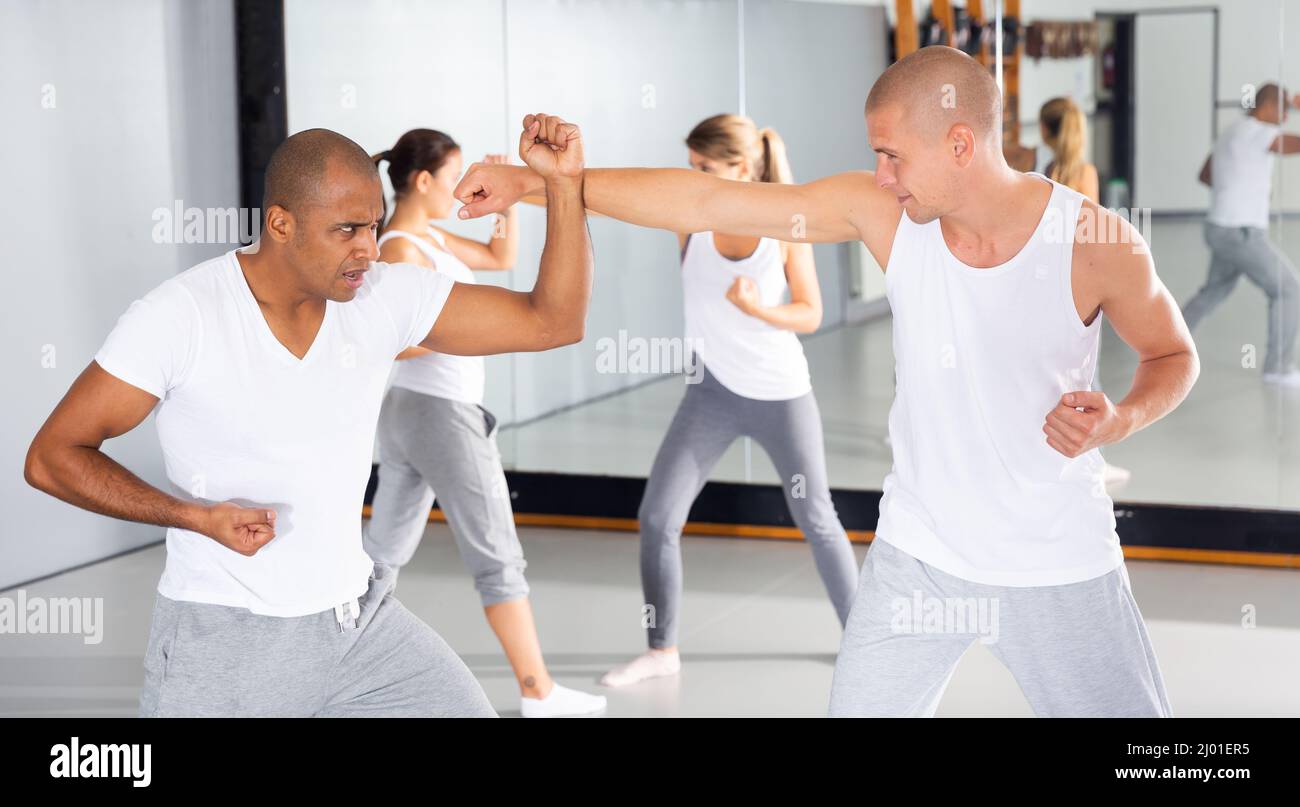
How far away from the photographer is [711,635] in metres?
5.14

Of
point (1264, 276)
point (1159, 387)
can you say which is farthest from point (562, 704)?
point (1264, 276)

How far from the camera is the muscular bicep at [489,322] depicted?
2850mm

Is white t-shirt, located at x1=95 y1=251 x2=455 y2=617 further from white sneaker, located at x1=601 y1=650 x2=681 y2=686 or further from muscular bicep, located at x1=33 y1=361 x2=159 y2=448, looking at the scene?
white sneaker, located at x1=601 y1=650 x2=681 y2=686

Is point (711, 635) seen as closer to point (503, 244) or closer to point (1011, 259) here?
point (503, 244)

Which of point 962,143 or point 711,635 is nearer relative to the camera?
point 962,143

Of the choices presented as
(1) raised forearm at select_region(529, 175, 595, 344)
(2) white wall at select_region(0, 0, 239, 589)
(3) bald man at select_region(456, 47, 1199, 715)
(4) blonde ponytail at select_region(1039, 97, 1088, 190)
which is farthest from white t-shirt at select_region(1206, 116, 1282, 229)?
(2) white wall at select_region(0, 0, 239, 589)

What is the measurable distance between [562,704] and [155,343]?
2158 mm

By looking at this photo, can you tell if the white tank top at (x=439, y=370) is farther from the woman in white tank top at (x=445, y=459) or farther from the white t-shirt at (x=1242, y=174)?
the white t-shirt at (x=1242, y=174)

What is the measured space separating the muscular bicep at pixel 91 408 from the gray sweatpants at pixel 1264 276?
4728 mm

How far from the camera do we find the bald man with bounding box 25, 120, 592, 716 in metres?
2.50

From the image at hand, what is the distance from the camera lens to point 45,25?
5.62m

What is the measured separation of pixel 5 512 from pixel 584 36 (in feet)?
9.69

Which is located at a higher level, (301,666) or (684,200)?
(684,200)

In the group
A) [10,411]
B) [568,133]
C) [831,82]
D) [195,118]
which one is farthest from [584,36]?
[568,133]
